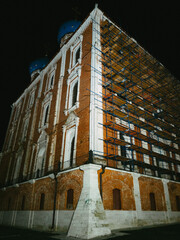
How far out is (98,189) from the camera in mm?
8820

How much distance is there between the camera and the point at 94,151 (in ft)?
33.0

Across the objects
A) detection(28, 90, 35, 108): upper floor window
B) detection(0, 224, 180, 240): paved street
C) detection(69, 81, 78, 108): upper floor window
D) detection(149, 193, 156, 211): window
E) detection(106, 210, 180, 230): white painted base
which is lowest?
detection(0, 224, 180, 240): paved street

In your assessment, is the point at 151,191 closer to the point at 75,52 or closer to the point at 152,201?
the point at 152,201

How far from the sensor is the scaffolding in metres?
11.8

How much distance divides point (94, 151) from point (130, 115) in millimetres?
5599

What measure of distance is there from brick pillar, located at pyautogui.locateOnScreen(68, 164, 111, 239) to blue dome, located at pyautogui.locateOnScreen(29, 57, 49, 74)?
78.2 feet

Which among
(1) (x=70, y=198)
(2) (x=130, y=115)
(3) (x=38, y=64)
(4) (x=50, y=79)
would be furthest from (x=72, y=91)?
(3) (x=38, y=64)

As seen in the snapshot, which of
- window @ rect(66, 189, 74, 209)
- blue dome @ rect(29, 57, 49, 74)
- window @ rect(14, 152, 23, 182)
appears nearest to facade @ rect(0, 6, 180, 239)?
window @ rect(66, 189, 74, 209)

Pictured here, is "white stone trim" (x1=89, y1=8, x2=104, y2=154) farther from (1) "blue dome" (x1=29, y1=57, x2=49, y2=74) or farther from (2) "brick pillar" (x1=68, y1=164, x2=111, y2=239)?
(1) "blue dome" (x1=29, y1=57, x2=49, y2=74)

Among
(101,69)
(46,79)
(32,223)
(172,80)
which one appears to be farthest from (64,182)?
(172,80)

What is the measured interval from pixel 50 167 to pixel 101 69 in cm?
839

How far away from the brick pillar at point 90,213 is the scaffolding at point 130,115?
5.90ft

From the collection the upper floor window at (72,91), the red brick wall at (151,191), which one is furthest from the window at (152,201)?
the upper floor window at (72,91)

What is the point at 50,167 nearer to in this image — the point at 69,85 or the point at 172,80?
the point at 69,85
